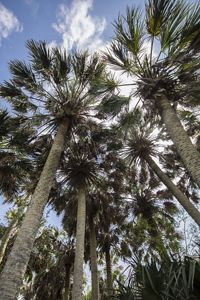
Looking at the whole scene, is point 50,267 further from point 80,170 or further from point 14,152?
point 14,152

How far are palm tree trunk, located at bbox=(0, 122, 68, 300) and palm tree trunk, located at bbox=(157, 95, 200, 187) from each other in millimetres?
3598

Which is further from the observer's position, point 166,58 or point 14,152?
point 14,152

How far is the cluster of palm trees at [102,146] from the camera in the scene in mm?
7273

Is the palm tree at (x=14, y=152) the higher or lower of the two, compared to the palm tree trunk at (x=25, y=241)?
higher

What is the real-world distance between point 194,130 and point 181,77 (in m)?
6.99

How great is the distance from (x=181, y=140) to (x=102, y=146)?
19.4ft

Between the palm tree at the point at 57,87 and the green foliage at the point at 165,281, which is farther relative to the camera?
Result: the palm tree at the point at 57,87

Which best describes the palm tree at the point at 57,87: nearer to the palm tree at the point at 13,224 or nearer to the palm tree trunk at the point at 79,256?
the palm tree trunk at the point at 79,256

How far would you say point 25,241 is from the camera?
6070 millimetres

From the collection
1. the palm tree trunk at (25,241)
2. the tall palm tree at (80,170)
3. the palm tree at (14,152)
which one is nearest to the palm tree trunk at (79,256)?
the tall palm tree at (80,170)

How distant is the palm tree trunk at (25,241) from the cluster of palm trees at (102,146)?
21 mm

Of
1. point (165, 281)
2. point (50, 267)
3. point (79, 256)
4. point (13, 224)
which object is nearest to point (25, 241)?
point (165, 281)

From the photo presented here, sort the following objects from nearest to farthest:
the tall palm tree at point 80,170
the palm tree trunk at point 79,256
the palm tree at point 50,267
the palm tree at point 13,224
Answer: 1. the palm tree trunk at point 79,256
2. the tall palm tree at point 80,170
3. the palm tree at point 13,224
4. the palm tree at point 50,267

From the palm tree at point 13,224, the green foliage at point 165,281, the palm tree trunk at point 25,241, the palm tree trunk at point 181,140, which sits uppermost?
the palm tree at point 13,224
